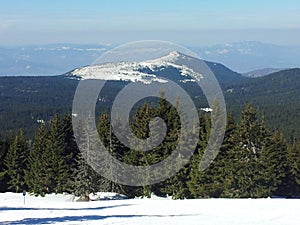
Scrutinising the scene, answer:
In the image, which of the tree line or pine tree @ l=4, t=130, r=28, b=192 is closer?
the tree line

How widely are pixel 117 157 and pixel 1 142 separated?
1456 centimetres

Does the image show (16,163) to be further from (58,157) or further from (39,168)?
(58,157)

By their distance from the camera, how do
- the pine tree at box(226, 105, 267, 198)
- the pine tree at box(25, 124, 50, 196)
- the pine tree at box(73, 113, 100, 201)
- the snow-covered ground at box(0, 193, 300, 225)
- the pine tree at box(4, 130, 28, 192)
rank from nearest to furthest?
the snow-covered ground at box(0, 193, 300, 225), the pine tree at box(73, 113, 100, 201), the pine tree at box(226, 105, 267, 198), the pine tree at box(25, 124, 50, 196), the pine tree at box(4, 130, 28, 192)

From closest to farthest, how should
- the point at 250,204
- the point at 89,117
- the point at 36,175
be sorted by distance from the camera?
the point at 250,204 < the point at 89,117 < the point at 36,175

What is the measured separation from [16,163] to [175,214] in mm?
26850

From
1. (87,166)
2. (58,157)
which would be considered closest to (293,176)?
(87,166)

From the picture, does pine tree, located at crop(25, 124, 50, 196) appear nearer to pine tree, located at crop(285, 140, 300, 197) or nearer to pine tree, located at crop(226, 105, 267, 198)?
pine tree, located at crop(226, 105, 267, 198)

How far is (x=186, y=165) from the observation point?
45219 millimetres

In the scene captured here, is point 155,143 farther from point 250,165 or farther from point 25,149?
point 25,149

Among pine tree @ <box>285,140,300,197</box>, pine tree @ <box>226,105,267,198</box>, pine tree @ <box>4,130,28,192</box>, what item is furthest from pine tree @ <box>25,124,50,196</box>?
pine tree @ <box>285,140,300,197</box>

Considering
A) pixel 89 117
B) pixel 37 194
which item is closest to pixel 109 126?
pixel 89 117

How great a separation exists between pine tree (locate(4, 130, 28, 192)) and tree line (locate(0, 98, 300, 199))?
1.85 m

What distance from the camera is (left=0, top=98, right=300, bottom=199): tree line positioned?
44.0 m

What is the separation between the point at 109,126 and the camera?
47531 millimetres
